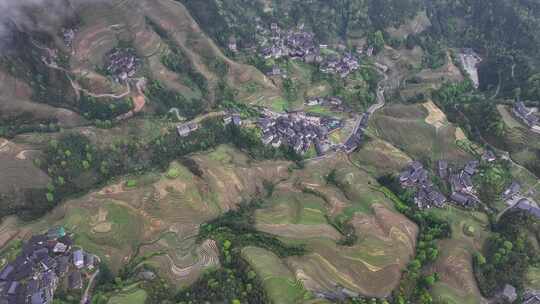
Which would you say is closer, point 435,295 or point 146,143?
point 435,295

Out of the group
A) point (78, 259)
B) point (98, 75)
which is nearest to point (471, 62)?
point (98, 75)

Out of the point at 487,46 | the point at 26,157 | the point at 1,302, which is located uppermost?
the point at 487,46

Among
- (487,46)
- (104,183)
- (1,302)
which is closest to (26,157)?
(104,183)

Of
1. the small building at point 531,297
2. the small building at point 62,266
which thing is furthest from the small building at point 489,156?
the small building at point 62,266

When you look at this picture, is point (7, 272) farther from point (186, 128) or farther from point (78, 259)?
point (186, 128)

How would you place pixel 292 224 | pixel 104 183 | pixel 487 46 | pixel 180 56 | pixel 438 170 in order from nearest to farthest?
pixel 292 224, pixel 104 183, pixel 438 170, pixel 180 56, pixel 487 46

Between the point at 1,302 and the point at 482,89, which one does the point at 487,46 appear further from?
the point at 1,302
